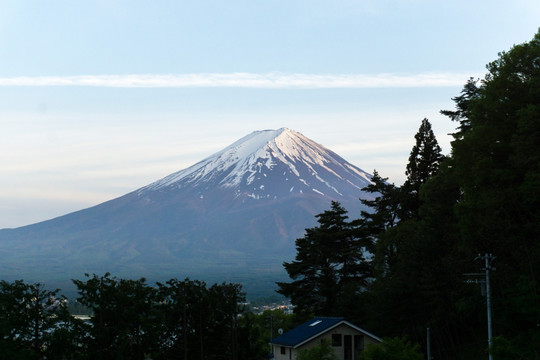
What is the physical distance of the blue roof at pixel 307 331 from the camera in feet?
163

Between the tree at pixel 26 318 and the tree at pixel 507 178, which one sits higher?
the tree at pixel 507 178

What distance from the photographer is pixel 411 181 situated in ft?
214

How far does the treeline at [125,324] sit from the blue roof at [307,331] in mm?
2045

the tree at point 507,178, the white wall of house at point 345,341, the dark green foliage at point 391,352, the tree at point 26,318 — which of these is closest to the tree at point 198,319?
the white wall of house at point 345,341

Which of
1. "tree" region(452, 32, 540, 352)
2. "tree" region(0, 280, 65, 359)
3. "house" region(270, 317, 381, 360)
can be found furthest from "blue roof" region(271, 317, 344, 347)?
"tree" region(0, 280, 65, 359)

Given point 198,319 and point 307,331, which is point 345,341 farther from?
point 198,319

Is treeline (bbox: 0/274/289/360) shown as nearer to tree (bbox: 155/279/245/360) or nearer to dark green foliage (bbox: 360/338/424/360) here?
tree (bbox: 155/279/245/360)

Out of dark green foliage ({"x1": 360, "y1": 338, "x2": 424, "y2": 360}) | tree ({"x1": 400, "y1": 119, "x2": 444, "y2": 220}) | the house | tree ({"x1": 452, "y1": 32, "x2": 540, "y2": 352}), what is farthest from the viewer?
tree ({"x1": 400, "y1": 119, "x2": 444, "y2": 220})

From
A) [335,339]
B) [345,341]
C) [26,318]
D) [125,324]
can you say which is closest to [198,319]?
[125,324]

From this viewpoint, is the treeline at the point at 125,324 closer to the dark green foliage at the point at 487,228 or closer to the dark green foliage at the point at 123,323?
the dark green foliage at the point at 123,323

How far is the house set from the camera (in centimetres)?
4959

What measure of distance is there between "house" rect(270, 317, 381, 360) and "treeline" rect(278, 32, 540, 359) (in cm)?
343

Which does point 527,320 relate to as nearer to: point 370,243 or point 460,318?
point 460,318

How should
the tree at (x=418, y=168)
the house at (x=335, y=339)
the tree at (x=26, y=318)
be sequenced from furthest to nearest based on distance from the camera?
the tree at (x=418, y=168), the house at (x=335, y=339), the tree at (x=26, y=318)
